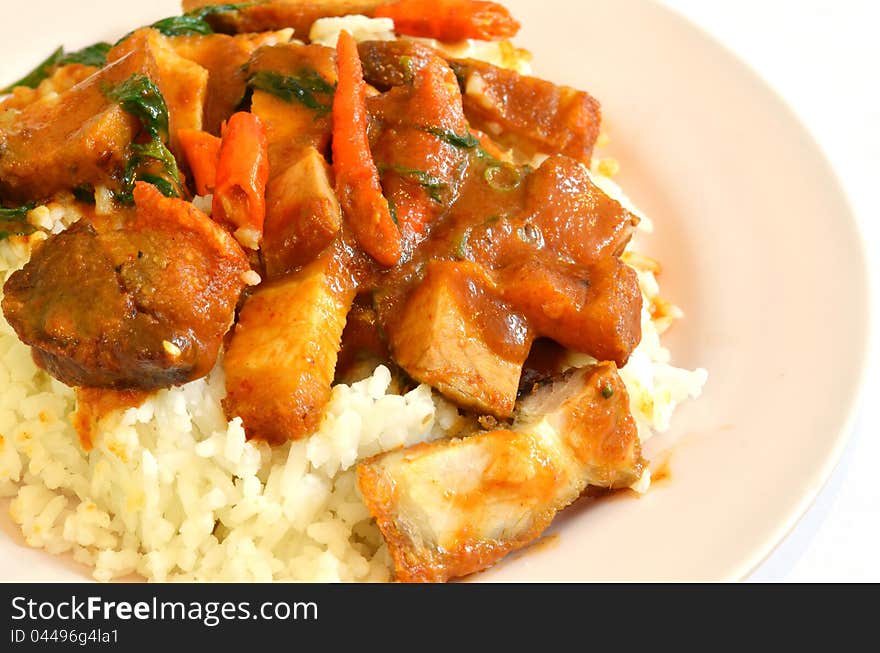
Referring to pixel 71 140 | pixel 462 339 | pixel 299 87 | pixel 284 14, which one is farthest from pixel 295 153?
pixel 284 14

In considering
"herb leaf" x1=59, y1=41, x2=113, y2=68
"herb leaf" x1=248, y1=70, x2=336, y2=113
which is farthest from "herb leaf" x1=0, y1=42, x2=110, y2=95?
"herb leaf" x1=248, y1=70, x2=336, y2=113

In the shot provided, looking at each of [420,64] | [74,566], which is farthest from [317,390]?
[420,64]

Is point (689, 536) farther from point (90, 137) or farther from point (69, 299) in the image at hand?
point (90, 137)

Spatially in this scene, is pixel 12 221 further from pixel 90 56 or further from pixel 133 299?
pixel 90 56

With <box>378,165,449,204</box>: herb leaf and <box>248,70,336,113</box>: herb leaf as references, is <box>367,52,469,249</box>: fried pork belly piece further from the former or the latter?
<box>248,70,336,113</box>: herb leaf

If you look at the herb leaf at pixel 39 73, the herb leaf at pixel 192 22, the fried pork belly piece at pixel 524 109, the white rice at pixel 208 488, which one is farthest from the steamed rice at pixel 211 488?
the herb leaf at pixel 39 73
